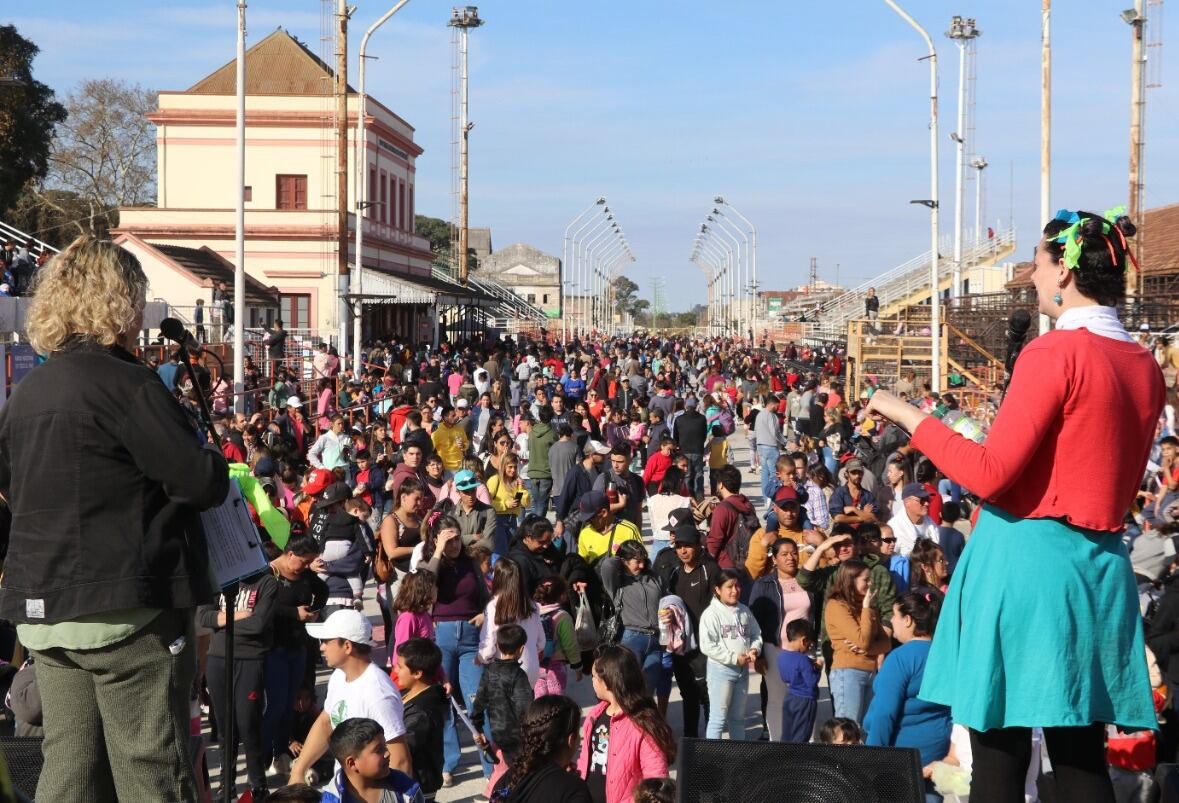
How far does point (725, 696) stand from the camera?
9.59 metres

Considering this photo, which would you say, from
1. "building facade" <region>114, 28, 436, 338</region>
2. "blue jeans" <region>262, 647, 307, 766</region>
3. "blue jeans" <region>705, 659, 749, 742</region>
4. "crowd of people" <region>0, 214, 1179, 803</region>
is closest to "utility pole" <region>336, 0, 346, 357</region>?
"building facade" <region>114, 28, 436, 338</region>

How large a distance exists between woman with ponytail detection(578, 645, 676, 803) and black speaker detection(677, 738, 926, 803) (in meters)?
2.99

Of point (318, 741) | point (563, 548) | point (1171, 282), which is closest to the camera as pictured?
point (318, 741)

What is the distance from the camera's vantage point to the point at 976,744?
3264 mm

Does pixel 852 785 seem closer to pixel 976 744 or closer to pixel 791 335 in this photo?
pixel 976 744

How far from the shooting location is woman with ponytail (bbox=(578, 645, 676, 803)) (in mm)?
7004

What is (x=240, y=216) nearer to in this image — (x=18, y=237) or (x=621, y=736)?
(x=18, y=237)

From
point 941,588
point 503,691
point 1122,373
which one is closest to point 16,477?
point 1122,373

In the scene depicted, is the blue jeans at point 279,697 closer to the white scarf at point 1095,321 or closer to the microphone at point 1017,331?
the microphone at point 1017,331

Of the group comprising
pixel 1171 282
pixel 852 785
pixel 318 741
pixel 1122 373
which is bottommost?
pixel 318 741

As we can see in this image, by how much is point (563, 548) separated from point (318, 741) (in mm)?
5544

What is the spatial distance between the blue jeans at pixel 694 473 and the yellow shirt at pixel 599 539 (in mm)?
8871

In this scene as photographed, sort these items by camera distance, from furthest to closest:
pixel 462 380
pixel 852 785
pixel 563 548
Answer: pixel 462 380, pixel 563 548, pixel 852 785

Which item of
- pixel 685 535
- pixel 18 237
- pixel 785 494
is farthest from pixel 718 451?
pixel 18 237
